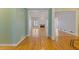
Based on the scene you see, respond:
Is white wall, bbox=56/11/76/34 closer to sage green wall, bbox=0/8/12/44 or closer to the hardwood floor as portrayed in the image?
the hardwood floor

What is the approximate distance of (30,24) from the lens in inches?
67.7

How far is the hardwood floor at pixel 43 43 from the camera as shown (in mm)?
1387

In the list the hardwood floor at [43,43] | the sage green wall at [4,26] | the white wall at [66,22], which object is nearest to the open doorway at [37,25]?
the hardwood floor at [43,43]

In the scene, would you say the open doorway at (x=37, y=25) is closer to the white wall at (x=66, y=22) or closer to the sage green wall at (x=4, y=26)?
the white wall at (x=66, y=22)

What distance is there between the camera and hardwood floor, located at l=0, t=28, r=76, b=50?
139cm

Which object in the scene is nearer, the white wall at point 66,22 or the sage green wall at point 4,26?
the sage green wall at point 4,26

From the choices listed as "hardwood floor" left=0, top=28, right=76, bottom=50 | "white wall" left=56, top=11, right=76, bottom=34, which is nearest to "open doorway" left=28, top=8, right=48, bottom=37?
"hardwood floor" left=0, top=28, right=76, bottom=50

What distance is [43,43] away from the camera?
154 cm

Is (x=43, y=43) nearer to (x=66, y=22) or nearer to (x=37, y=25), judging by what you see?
(x=37, y=25)

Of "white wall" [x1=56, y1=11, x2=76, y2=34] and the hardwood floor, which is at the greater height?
"white wall" [x1=56, y1=11, x2=76, y2=34]

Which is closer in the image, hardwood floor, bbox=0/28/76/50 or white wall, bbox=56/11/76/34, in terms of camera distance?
hardwood floor, bbox=0/28/76/50
